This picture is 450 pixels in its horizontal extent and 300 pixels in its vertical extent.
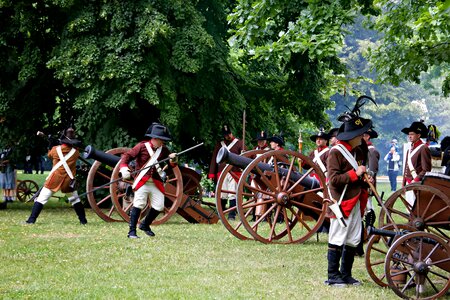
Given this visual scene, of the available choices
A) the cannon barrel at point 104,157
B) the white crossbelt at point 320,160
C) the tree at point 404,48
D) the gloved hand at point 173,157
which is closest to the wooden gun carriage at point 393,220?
the white crossbelt at point 320,160

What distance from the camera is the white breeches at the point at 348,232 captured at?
30.1 feet

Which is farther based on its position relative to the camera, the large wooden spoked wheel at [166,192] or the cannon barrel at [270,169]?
the large wooden spoked wheel at [166,192]

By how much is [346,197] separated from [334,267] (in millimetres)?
720

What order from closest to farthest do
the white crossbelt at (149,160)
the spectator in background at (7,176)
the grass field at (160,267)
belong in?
the grass field at (160,267), the white crossbelt at (149,160), the spectator in background at (7,176)

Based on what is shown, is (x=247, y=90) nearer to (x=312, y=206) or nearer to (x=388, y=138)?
(x=312, y=206)

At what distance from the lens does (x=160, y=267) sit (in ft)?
33.7

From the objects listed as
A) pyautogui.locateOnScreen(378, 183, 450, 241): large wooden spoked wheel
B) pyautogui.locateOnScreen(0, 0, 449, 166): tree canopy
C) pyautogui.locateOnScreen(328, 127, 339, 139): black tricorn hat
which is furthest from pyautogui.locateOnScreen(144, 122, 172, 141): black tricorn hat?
pyautogui.locateOnScreen(378, 183, 450, 241): large wooden spoked wheel

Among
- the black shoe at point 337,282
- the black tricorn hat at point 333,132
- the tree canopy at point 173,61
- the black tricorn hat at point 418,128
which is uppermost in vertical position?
the tree canopy at point 173,61

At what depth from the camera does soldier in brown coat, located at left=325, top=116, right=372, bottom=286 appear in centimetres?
918

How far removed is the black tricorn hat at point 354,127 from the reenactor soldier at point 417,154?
471cm

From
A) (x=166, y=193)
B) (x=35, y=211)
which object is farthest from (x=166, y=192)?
(x=35, y=211)

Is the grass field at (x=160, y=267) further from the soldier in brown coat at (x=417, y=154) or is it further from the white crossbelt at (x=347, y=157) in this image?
the soldier in brown coat at (x=417, y=154)

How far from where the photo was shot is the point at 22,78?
1969cm

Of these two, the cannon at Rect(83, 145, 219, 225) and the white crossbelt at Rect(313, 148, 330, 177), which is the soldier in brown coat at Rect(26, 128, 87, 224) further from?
the white crossbelt at Rect(313, 148, 330, 177)
